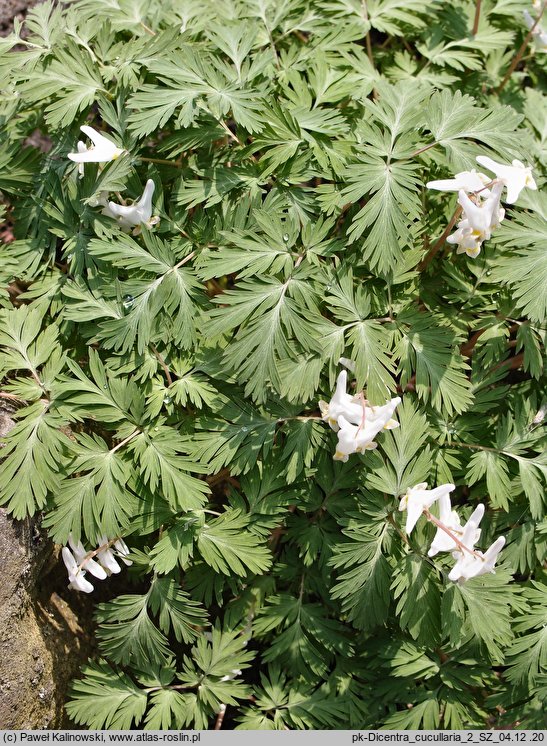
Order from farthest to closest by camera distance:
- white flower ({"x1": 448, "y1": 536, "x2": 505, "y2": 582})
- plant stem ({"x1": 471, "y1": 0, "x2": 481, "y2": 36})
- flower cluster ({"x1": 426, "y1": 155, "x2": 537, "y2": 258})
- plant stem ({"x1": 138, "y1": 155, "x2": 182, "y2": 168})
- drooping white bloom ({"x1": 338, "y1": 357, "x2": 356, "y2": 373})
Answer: plant stem ({"x1": 471, "y1": 0, "x2": 481, "y2": 36}) → plant stem ({"x1": 138, "y1": 155, "x2": 182, "y2": 168}) → drooping white bloom ({"x1": 338, "y1": 357, "x2": 356, "y2": 373}) → flower cluster ({"x1": 426, "y1": 155, "x2": 537, "y2": 258}) → white flower ({"x1": 448, "y1": 536, "x2": 505, "y2": 582})

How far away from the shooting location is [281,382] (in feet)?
9.91

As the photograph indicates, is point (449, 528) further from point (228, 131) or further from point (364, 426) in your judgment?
point (228, 131)

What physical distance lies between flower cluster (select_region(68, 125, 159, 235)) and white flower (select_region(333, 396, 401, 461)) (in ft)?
4.93

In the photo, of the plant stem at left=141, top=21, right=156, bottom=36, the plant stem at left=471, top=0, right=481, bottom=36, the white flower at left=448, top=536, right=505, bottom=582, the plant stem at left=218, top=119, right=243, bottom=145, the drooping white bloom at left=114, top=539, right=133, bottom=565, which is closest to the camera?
the white flower at left=448, top=536, right=505, bottom=582

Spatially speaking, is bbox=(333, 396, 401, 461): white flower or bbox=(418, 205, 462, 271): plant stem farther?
bbox=(418, 205, 462, 271): plant stem

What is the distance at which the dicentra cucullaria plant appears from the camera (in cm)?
306

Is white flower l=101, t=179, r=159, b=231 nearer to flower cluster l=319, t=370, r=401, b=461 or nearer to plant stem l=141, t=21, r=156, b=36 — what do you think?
plant stem l=141, t=21, r=156, b=36

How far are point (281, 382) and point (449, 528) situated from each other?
999mm

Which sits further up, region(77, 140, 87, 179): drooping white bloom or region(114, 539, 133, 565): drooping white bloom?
region(77, 140, 87, 179): drooping white bloom

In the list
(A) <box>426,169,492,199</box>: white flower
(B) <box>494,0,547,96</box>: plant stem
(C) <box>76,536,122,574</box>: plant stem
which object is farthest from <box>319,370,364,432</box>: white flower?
(B) <box>494,0,547,96</box>: plant stem

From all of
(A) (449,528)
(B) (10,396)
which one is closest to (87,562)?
(B) (10,396)

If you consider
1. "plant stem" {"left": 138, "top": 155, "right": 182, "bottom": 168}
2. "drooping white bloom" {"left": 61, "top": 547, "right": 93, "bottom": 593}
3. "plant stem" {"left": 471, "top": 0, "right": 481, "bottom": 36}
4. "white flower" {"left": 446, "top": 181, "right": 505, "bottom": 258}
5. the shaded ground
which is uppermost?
"plant stem" {"left": 471, "top": 0, "right": 481, "bottom": 36}

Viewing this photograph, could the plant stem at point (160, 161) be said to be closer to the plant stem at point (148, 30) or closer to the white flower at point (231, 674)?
the plant stem at point (148, 30)

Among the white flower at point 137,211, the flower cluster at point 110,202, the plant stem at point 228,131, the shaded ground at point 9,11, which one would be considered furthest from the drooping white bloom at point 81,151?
the shaded ground at point 9,11
